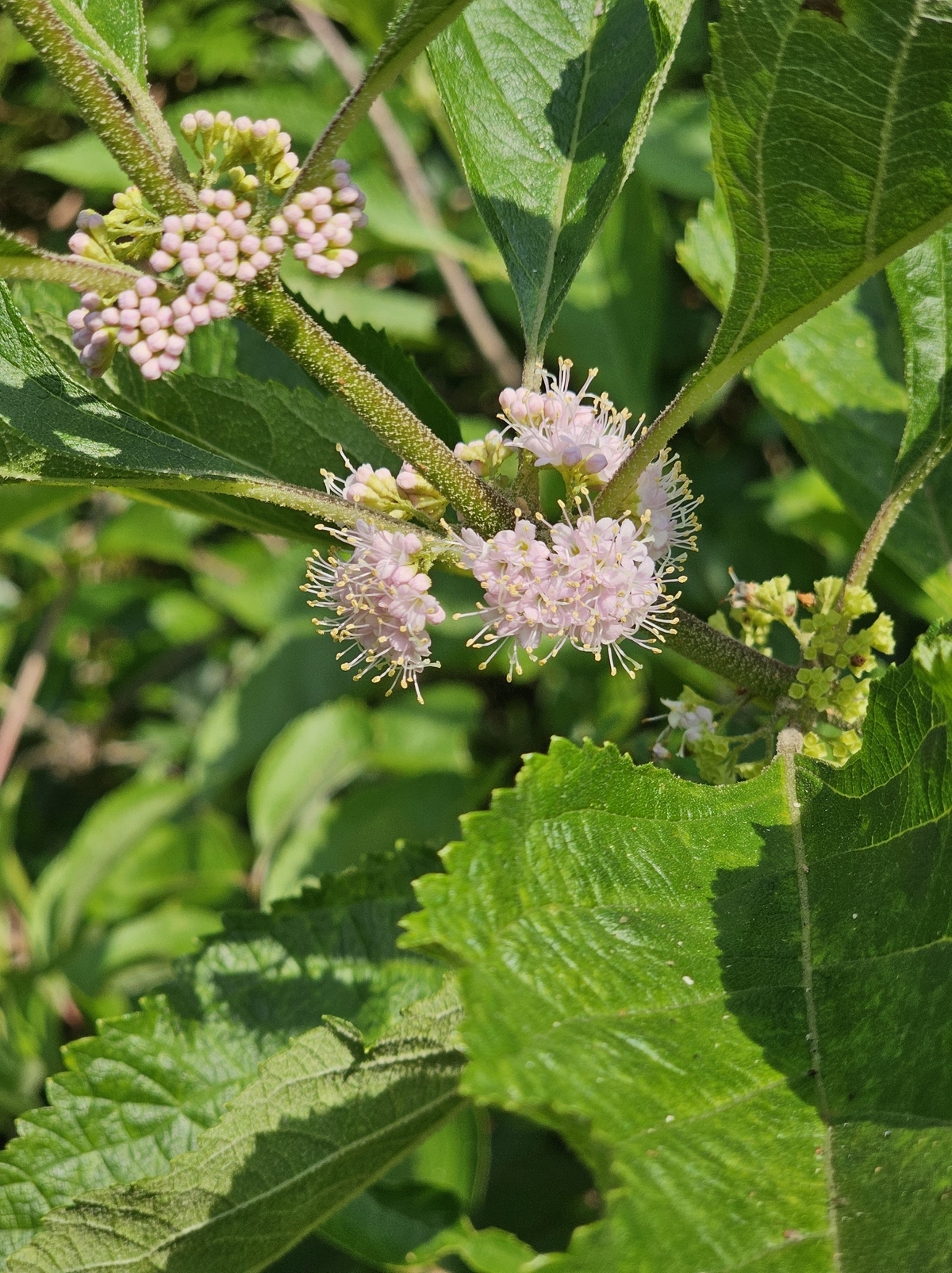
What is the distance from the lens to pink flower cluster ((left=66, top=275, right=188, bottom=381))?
1411 millimetres

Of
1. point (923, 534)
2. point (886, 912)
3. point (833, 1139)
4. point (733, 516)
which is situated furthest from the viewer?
point (733, 516)

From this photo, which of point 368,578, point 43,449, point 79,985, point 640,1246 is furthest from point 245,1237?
point 79,985

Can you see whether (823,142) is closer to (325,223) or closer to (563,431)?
(563,431)

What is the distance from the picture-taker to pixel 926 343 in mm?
1849

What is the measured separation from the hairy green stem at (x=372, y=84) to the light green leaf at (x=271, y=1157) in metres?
1.04

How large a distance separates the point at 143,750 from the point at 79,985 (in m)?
1.60

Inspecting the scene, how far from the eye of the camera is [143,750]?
4.83 meters

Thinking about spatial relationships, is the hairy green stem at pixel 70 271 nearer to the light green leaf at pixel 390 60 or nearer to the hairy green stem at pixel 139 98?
the hairy green stem at pixel 139 98

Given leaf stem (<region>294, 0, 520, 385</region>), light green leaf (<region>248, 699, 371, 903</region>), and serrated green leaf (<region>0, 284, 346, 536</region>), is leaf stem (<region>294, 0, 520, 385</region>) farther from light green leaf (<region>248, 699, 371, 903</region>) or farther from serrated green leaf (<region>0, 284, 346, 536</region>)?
serrated green leaf (<region>0, 284, 346, 536</region>)

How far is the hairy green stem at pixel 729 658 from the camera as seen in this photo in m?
1.75

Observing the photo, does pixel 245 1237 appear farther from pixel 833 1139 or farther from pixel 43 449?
pixel 43 449

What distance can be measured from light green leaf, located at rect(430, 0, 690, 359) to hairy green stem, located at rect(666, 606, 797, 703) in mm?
457

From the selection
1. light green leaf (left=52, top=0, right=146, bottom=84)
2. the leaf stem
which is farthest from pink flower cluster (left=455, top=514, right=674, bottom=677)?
the leaf stem

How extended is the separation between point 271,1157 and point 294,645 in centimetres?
239
